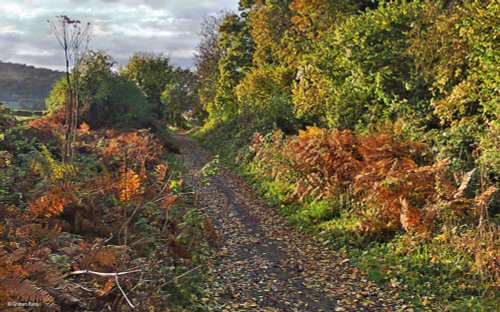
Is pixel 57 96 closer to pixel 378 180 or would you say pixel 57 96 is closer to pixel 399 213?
pixel 378 180

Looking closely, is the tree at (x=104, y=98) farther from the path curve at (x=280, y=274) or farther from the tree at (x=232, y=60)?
the path curve at (x=280, y=274)

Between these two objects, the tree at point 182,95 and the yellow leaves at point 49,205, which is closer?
the yellow leaves at point 49,205

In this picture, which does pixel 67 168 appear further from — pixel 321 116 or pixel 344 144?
pixel 321 116

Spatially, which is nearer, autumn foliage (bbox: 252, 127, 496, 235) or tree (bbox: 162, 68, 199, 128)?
autumn foliage (bbox: 252, 127, 496, 235)

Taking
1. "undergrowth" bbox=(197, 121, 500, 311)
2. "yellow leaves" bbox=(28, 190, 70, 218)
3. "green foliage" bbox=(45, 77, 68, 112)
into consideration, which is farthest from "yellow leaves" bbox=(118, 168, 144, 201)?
"green foliage" bbox=(45, 77, 68, 112)

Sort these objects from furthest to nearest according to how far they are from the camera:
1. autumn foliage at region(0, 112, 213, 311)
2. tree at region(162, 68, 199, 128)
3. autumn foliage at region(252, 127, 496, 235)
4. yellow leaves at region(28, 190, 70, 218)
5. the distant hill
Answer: tree at region(162, 68, 199, 128) < the distant hill < autumn foliage at region(252, 127, 496, 235) < yellow leaves at region(28, 190, 70, 218) < autumn foliage at region(0, 112, 213, 311)

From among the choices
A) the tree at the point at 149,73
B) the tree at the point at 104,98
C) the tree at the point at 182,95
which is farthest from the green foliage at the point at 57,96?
the tree at the point at 182,95

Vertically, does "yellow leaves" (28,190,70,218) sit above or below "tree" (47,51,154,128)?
below

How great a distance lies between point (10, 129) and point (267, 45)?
15397 millimetres

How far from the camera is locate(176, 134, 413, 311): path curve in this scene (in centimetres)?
573

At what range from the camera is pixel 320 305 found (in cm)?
569

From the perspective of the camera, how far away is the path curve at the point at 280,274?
5.73 meters

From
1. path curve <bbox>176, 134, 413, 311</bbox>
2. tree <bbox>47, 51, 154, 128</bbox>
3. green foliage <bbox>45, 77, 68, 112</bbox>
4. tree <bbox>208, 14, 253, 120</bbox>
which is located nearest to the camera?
path curve <bbox>176, 134, 413, 311</bbox>

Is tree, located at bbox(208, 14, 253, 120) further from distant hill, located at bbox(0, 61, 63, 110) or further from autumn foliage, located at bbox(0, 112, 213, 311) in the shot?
autumn foliage, located at bbox(0, 112, 213, 311)
